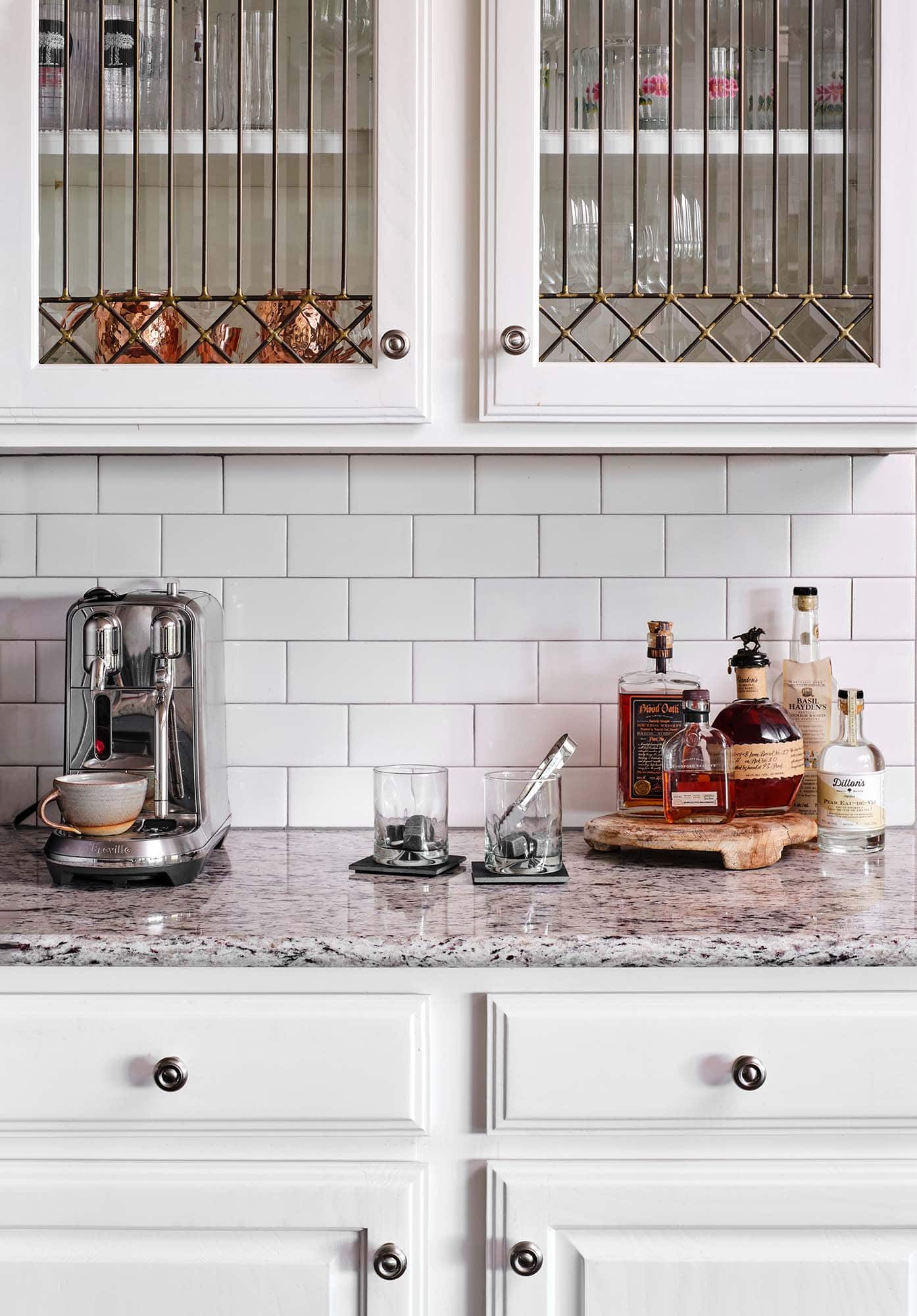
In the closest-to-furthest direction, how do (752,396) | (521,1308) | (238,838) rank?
(521,1308) < (752,396) < (238,838)

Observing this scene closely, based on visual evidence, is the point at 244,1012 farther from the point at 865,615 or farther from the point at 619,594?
the point at 865,615

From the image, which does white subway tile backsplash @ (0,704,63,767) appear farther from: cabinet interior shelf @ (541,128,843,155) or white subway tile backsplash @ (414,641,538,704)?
cabinet interior shelf @ (541,128,843,155)

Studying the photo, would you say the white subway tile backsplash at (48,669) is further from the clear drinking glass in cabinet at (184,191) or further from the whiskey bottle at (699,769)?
the whiskey bottle at (699,769)

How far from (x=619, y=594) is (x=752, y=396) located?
413mm

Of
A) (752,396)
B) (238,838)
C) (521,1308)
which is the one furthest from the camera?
(238,838)

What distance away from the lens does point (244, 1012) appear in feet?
3.67

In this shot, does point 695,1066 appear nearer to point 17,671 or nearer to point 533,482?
point 533,482

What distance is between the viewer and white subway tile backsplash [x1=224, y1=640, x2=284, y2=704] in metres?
1.70

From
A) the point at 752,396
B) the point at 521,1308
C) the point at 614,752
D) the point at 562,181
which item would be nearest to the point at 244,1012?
the point at 521,1308

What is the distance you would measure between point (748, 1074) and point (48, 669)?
1.13m

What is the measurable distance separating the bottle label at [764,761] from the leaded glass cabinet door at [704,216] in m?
0.44

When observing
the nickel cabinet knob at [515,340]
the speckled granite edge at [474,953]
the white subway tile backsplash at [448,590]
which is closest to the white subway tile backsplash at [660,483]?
the white subway tile backsplash at [448,590]

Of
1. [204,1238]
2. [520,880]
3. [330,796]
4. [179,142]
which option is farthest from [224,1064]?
[179,142]

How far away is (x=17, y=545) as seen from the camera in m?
1.70
